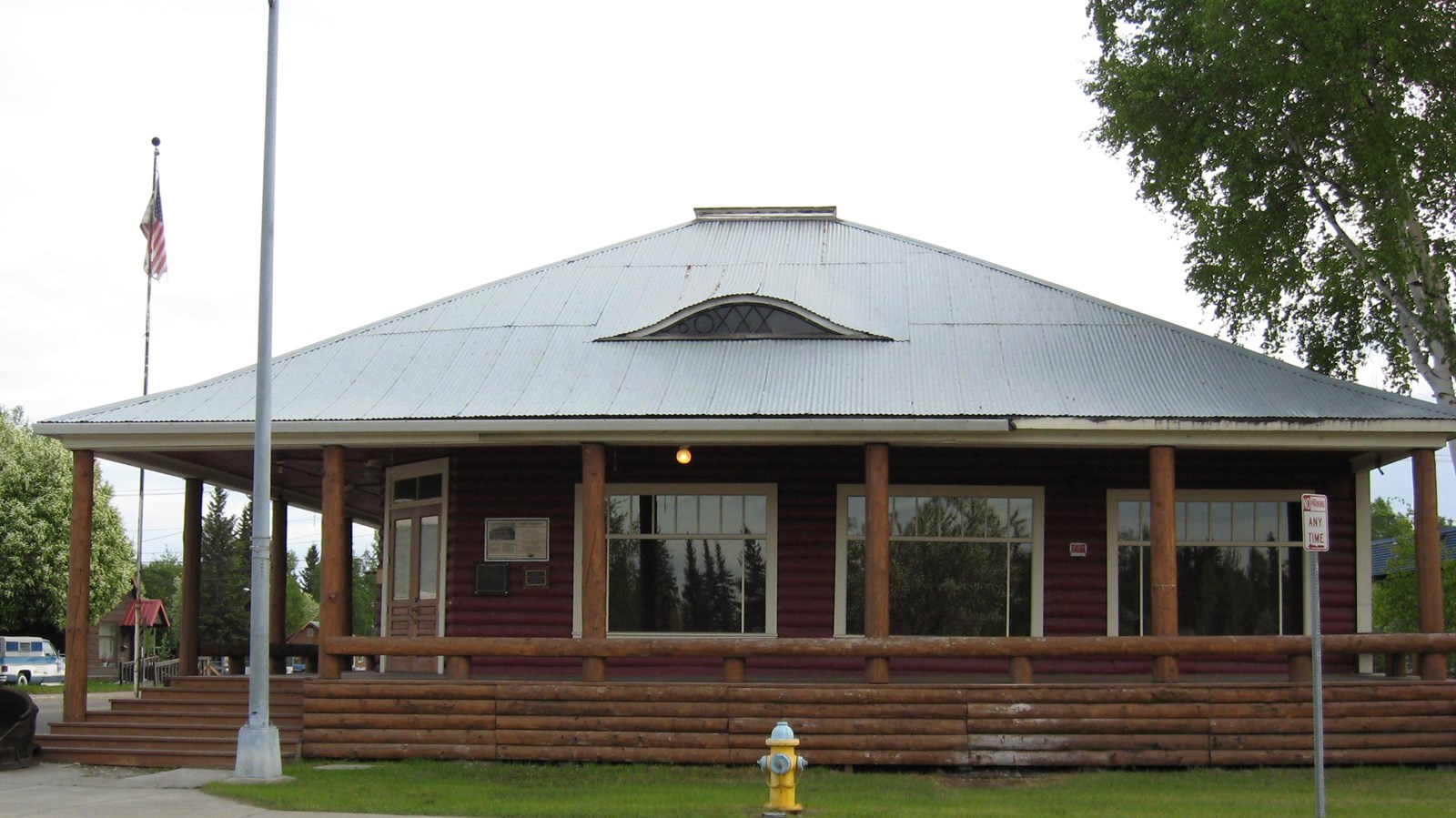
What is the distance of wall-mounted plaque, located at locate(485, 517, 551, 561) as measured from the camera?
17359 mm

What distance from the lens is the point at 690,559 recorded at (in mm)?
17281

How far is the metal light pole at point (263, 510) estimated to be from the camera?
14055 millimetres

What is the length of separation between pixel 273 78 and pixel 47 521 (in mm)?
30984

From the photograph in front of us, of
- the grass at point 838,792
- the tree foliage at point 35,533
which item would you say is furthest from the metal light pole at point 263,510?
A: the tree foliage at point 35,533

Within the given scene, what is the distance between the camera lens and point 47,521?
135ft

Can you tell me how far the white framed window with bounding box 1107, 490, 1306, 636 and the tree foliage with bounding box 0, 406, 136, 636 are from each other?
31.7m

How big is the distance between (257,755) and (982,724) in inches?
277

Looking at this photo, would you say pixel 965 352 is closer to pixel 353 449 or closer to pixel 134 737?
pixel 353 449

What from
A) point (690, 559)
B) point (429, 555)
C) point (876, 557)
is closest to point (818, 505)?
point (690, 559)

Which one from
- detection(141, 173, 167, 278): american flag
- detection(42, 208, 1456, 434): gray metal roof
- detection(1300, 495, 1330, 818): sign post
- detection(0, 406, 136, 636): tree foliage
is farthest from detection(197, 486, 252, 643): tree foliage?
detection(1300, 495, 1330, 818): sign post

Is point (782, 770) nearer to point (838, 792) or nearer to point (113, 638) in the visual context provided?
point (838, 792)

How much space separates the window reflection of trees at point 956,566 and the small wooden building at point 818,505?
0.11 feet

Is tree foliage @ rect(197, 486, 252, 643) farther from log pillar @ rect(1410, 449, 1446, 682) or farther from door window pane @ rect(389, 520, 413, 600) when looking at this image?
log pillar @ rect(1410, 449, 1446, 682)

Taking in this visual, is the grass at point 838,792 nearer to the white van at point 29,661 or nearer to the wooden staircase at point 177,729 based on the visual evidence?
the wooden staircase at point 177,729
